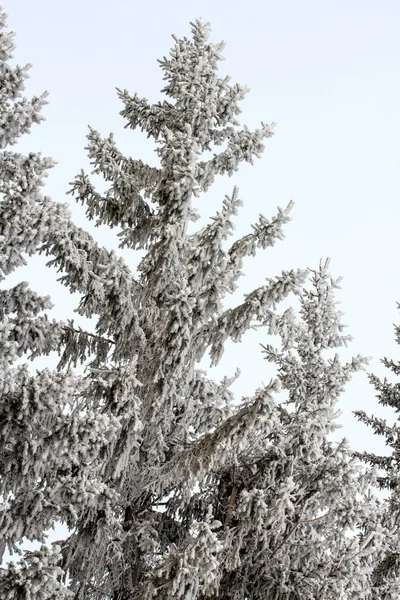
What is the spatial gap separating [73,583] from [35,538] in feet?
5.51

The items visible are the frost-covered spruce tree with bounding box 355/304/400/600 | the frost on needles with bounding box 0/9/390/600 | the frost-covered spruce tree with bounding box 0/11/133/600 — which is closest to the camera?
the frost-covered spruce tree with bounding box 0/11/133/600

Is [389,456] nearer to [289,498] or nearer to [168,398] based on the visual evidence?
[289,498]

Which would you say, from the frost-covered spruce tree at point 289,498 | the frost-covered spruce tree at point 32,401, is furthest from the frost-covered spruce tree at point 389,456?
the frost-covered spruce tree at point 32,401

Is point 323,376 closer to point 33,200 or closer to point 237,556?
point 237,556

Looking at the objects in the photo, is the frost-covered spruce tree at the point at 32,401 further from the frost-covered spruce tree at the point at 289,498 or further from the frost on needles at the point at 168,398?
the frost-covered spruce tree at the point at 289,498

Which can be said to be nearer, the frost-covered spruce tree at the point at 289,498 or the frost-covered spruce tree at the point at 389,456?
the frost-covered spruce tree at the point at 289,498

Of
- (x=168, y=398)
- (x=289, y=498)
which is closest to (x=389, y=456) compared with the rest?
(x=289, y=498)

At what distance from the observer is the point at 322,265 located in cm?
1362

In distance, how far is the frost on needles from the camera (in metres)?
9.42

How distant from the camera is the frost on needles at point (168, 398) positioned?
942 centimetres

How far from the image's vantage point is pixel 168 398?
11.7 meters

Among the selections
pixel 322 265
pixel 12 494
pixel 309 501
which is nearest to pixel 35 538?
pixel 12 494

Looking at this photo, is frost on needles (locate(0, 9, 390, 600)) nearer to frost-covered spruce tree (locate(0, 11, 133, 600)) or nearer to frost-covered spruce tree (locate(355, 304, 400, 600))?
frost-covered spruce tree (locate(0, 11, 133, 600))

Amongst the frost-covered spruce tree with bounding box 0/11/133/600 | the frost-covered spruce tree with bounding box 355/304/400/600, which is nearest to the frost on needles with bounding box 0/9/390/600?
the frost-covered spruce tree with bounding box 0/11/133/600
